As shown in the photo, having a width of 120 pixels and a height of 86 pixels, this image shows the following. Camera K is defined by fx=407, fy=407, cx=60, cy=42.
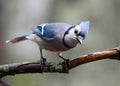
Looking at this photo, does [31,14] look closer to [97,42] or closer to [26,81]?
[97,42]

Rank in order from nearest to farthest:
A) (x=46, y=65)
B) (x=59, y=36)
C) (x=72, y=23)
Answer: (x=46, y=65), (x=59, y=36), (x=72, y=23)

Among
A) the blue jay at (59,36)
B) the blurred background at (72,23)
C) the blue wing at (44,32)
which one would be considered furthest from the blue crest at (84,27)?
the blurred background at (72,23)

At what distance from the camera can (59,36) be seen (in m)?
0.90

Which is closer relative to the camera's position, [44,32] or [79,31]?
[79,31]

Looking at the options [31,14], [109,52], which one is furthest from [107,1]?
[109,52]

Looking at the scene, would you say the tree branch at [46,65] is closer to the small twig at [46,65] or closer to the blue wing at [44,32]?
the small twig at [46,65]

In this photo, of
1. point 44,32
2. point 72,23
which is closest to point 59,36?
point 44,32

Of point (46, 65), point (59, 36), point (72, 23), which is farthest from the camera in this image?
point (72, 23)

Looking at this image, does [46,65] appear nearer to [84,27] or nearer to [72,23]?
[84,27]

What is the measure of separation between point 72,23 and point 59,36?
54.3 inches

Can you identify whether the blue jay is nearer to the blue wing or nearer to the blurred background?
the blue wing

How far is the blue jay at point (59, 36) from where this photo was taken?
0.80m

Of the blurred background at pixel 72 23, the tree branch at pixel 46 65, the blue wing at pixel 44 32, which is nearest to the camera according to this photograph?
the tree branch at pixel 46 65

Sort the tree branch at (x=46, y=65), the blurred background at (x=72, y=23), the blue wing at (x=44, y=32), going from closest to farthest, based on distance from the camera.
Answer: the tree branch at (x=46, y=65)
the blue wing at (x=44, y=32)
the blurred background at (x=72, y=23)
